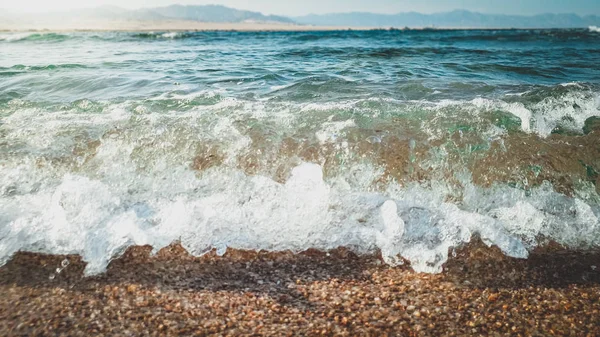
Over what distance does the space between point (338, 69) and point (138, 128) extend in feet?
20.2

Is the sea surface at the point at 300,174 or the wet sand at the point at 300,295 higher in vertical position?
the sea surface at the point at 300,174

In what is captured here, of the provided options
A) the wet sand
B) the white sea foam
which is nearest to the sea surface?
the white sea foam

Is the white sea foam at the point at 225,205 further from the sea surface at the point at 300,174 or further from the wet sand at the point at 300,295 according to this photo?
the wet sand at the point at 300,295

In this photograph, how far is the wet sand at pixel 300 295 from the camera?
2088 mm

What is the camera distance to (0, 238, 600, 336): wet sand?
6.85ft

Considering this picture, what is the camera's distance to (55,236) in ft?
9.28

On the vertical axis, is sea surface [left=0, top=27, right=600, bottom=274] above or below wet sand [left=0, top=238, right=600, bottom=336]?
above

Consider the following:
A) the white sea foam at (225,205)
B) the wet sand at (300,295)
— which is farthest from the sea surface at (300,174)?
the wet sand at (300,295)

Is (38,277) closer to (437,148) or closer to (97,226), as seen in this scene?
(97,226)

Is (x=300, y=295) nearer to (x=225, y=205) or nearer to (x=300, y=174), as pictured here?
(x=225, y=205)

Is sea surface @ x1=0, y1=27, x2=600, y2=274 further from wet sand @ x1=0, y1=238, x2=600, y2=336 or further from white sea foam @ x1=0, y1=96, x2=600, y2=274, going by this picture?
wet sand @ x1=0, y1=238, x2=600, y2=336

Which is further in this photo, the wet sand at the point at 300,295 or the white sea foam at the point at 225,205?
the white sea foam at the point at 225,205

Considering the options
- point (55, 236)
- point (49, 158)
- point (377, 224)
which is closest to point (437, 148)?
point (377, 224)

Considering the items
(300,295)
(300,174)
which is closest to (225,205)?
(300,174)
